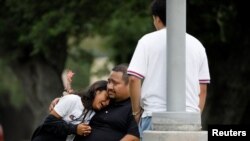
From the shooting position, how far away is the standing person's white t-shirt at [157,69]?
25.0 ft

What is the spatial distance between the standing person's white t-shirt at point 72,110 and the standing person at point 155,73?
71cm

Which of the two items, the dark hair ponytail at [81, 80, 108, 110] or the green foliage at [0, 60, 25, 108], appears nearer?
the dark hair ponytail at [81, 80, 108, 110]

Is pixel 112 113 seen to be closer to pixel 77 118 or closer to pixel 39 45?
pixel 77 118

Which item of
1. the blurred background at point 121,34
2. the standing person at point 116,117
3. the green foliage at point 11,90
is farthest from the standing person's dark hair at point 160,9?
the green foliage at point 11,90

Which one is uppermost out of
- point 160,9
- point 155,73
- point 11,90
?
point 160,9

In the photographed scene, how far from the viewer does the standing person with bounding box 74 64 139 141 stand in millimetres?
8047

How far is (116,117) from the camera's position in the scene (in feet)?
26.6

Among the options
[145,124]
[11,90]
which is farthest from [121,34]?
[11,90]

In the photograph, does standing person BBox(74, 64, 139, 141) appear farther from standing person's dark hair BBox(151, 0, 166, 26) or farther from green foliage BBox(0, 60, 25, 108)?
green foliage BBox(0, 60, 25, 108)

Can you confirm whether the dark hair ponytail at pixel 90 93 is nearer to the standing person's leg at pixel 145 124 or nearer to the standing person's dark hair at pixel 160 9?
the standing person's leg at pixel 145 124

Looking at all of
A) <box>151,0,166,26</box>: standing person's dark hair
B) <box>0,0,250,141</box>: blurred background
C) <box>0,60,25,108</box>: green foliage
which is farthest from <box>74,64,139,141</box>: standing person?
<box>0,60,25,108</box>: green foliage

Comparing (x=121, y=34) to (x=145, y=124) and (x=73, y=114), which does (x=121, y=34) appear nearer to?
(x=73, y=114)

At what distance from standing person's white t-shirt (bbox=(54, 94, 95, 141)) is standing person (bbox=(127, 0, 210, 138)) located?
705 mm

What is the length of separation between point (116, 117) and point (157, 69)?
0.67 metres
